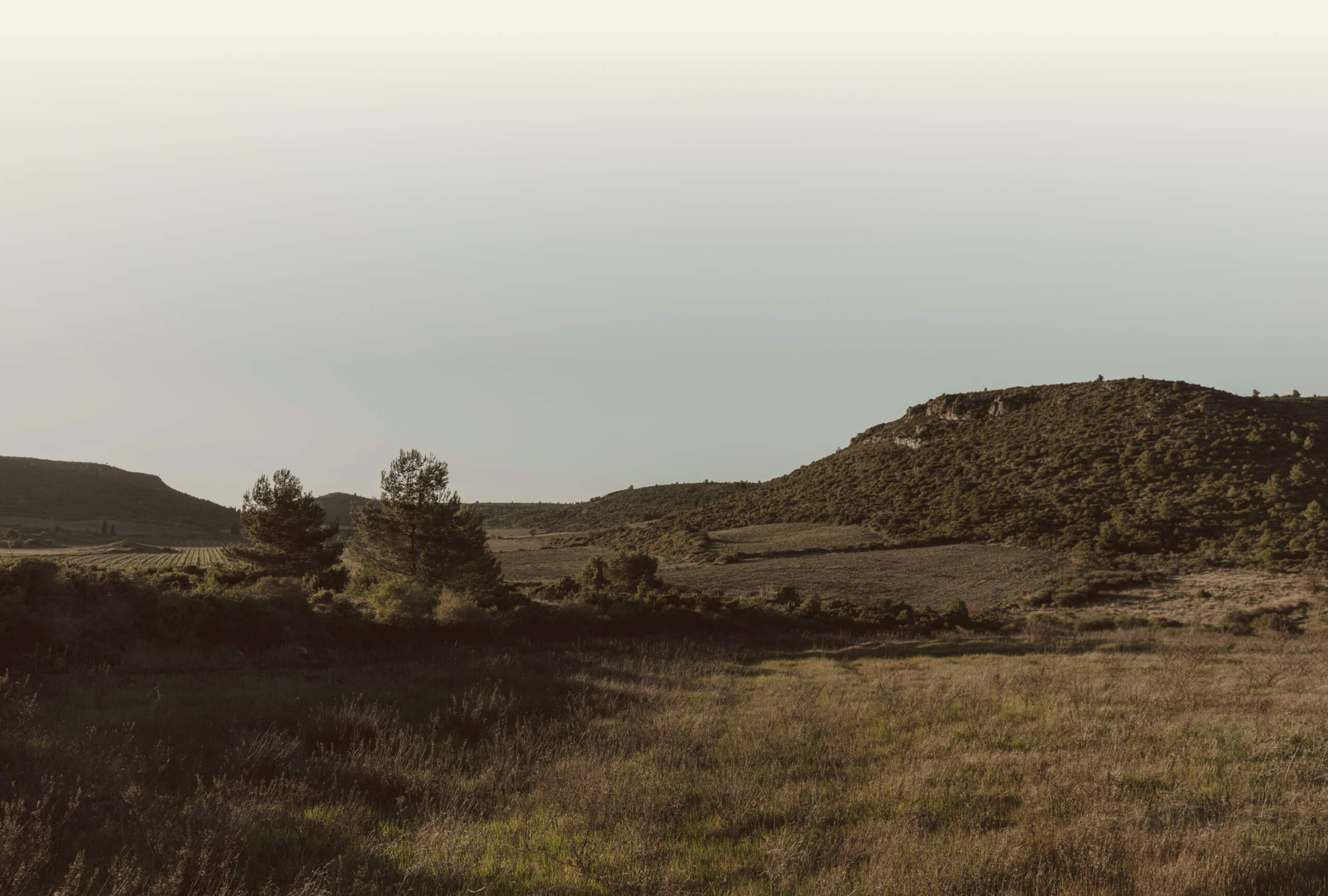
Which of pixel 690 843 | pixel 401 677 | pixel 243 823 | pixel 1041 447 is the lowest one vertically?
pixel 401 677

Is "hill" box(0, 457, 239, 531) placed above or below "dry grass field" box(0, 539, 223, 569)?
above

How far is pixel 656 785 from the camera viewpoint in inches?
271

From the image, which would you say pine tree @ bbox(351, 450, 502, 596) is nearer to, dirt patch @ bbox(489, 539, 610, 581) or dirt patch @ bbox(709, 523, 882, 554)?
dirt patch @ bbox(489, 539, 610, 581)

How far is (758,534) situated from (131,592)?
60.0 metres

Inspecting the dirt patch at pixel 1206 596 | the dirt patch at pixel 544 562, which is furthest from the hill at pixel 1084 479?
the dirt patch at pixel 544 562

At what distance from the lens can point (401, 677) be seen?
1434 centimetres

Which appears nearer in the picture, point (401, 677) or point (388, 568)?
point (401, 677)

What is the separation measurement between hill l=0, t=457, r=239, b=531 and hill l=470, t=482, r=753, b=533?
193 ft

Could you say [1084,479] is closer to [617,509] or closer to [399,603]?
[399,603]

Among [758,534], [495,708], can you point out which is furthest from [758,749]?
[758,534]

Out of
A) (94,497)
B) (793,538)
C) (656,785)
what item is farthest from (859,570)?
(94,497)

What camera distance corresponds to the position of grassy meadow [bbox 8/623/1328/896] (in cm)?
465

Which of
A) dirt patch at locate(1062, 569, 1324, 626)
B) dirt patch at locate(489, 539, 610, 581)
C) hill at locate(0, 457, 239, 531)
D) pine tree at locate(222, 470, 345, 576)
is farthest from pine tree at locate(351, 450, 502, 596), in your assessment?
hill at locate(0, 457, 239, 531)

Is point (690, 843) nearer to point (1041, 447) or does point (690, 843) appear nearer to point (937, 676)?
point (937, 676)
